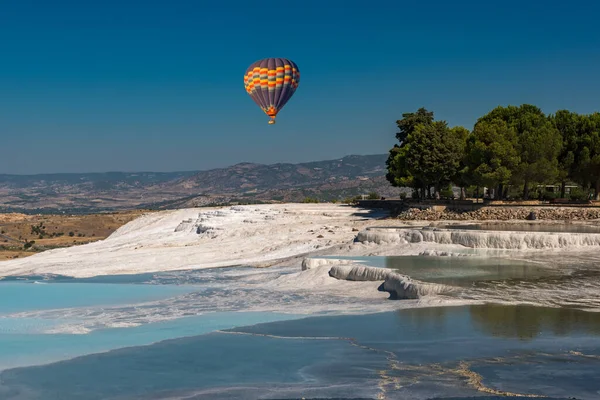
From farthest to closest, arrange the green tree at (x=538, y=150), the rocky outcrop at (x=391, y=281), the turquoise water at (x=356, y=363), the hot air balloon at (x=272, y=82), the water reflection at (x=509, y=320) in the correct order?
the hot air balloon at (x=272, y=82) → the green tree at (x=538, y=150) → the rocky outcrop at (x=391, y=281) → the water reflection at (x=509, y=320) → the turquoise water at (x=356, y=363)

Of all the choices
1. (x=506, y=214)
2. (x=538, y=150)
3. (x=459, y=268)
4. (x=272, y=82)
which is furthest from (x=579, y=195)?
(x=459, y=268)

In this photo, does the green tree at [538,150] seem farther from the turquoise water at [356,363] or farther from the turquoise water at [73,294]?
the turquoise water at [356,363]

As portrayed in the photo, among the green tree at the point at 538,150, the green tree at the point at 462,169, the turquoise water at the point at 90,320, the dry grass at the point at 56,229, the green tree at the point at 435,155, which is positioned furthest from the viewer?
the dry grass at the point at 56,229

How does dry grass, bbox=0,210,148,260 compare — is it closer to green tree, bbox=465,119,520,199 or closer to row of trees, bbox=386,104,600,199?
row of trees, bbox=386,104,600,199

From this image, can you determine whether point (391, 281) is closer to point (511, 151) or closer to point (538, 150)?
point (511, 151)

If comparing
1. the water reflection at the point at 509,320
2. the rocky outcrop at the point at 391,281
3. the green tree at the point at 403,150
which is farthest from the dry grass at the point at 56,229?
the water reflection at the point at 509,320

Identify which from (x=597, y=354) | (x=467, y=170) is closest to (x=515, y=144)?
(x=467, y=170)

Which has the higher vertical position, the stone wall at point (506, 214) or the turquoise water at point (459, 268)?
the stone wall at point (506, 214)

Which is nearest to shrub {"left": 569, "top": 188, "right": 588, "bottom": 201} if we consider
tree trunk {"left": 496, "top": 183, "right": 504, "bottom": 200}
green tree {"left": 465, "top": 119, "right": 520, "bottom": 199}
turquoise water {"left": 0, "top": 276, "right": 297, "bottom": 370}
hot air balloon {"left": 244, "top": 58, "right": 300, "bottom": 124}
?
tree trunk {"left": 496, "top": 183, "right": 504, "bottom": 200}
